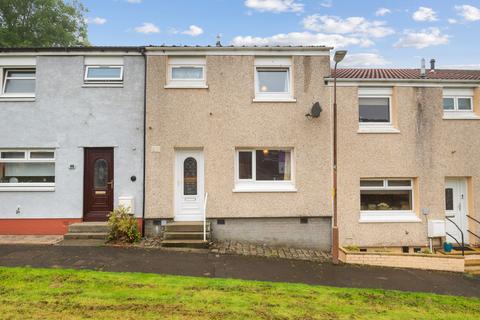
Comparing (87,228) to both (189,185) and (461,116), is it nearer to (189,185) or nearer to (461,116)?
(189,185)

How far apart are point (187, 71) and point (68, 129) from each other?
4173 millimetres

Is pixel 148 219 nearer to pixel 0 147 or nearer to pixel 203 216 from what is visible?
pixel 203 216

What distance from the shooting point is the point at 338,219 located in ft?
33.2

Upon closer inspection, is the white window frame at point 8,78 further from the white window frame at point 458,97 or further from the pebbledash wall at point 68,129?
the white window frame at point 458,97

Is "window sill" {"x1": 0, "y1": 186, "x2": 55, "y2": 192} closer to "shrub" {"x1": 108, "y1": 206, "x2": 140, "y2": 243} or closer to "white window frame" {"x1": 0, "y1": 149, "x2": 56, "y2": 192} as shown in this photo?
"white window frame" {"x1": 0, "y1": 149, "x2": 56, "y2": 192}

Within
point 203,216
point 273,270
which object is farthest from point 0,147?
point 273,270

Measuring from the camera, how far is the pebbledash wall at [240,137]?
9.94m

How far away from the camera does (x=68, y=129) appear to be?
1004cm

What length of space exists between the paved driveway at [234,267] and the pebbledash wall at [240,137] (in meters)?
1.61

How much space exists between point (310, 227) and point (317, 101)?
4.01 metres

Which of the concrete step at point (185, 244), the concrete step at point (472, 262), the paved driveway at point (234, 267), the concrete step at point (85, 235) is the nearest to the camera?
the paved driveway at point (234, 267)

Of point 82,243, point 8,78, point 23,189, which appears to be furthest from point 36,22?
point 82,243

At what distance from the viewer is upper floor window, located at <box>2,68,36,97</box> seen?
1034 centimetres

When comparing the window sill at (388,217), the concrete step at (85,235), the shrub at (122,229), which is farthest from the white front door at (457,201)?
the concrete step at (85,235)
